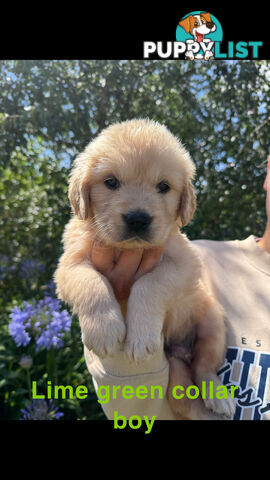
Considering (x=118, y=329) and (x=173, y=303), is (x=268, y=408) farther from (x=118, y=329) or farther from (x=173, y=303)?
(x=118, y=329)

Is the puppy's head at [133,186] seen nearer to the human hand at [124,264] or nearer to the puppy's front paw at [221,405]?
the human hand at [124,264]

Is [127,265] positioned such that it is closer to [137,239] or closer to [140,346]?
[137,239]

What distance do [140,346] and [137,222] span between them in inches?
24.5

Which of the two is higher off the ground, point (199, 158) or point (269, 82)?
point (269, 82)

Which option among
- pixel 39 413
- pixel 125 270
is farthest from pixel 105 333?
pixel 39 413

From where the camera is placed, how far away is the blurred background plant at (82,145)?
13.3ft

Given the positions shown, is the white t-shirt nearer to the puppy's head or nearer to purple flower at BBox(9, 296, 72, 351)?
the puppy's head

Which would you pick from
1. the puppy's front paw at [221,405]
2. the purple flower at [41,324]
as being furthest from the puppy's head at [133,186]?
the purple flower at [41,324]

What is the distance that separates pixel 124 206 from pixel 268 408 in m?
1.48

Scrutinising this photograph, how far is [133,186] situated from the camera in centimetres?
205

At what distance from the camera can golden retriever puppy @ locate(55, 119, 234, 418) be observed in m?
1.92

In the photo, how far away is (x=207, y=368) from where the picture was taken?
2391 millimetres

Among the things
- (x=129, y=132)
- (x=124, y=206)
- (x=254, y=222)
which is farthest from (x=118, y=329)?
(x=254, y=222)

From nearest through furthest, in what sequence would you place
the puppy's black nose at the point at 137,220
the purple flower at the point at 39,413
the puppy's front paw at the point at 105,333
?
the puppy's front paw at the point at 105,333
the puppy's black nose at the point at 137,220
the purple flower at the point at 39,413
